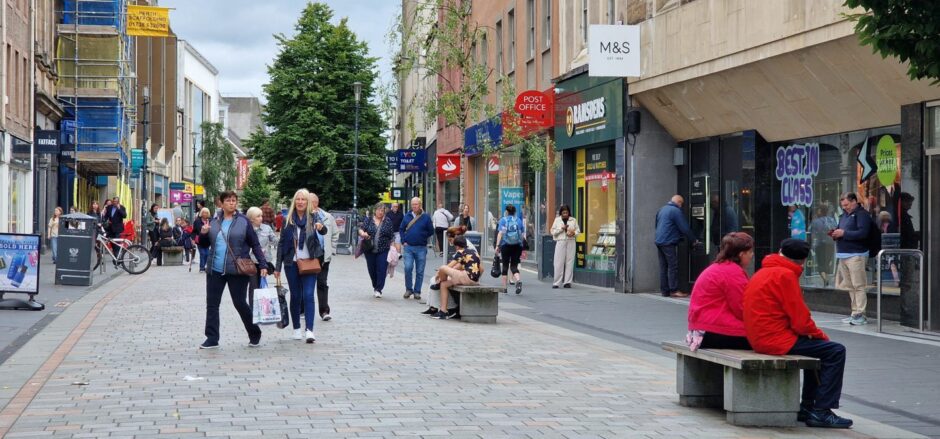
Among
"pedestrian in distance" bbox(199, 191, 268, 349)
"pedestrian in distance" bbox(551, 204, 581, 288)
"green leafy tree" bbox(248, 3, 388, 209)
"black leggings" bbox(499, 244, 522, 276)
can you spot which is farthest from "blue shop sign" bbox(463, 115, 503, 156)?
"green leafy tree" bbox(248, 3, 388, 209)

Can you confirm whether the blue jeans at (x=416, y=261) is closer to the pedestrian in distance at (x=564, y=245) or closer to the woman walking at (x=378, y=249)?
the woman walking at (x=378, y=249)

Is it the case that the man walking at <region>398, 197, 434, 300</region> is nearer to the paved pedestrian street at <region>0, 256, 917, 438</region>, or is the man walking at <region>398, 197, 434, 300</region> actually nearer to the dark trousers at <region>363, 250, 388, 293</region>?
the dark trousers at <region>363, 250, 388, 293</region>

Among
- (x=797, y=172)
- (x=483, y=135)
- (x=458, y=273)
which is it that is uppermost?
(x=483, y=135)

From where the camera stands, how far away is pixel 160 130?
9006 centimetres

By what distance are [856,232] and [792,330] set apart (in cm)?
803

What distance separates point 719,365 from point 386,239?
12859 mm

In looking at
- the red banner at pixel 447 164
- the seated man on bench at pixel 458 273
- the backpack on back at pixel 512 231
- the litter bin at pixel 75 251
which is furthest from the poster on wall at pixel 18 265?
the red banner at pixel 447 164

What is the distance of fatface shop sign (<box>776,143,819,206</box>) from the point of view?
1877 cm

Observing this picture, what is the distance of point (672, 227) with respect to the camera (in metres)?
22.4

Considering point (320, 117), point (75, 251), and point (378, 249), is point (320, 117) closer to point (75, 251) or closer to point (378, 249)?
point (75, 251)

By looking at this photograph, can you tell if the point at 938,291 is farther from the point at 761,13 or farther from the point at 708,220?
the point at 708,220

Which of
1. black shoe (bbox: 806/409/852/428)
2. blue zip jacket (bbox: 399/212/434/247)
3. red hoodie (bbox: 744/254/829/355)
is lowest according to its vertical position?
black shoe (bbox: 806/409/852/428)

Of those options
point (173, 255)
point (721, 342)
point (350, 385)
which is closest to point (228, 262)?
point (350, 385)

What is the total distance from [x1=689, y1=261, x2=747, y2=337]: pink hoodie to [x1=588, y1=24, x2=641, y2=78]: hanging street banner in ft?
44.3
